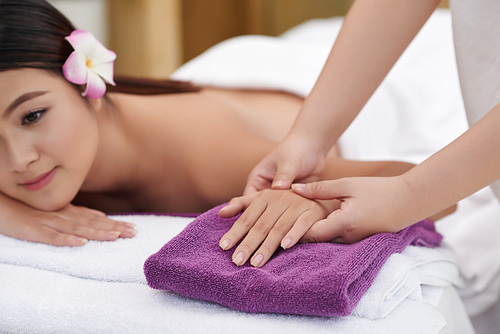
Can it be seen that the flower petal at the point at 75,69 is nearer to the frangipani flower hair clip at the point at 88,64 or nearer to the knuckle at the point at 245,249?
the frangipani flower hair clip at the point at 88,64

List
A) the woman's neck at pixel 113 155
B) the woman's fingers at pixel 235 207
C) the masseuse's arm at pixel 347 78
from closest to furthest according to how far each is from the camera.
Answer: the woman's fingers at pixel 235 207 → the masseuse's arm at pixel 347 78 → the woman's neck at pixel 113 155

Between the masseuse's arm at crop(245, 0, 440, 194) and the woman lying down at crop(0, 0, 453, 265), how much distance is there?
10 cm

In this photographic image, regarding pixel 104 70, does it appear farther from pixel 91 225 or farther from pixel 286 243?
pixel 286 243

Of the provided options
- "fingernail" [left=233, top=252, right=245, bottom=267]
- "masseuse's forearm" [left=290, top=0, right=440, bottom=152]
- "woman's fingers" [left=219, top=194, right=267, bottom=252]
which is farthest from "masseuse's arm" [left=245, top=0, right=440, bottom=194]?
"fingernail" [left=233, top=252, right=245, bottom=267]

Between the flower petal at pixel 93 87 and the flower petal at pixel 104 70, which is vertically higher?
the flower petal at pixel 104 70

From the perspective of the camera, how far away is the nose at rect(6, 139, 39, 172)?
29.7 inches

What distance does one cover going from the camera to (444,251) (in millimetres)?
759

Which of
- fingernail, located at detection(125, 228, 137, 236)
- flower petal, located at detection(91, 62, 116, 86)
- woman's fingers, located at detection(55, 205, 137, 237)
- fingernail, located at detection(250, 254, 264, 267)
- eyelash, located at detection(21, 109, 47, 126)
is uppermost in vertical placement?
flower petal, located at detection(91, 62, 116, 86)

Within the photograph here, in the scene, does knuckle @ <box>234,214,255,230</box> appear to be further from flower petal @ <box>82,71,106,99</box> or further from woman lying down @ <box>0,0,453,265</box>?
flower petal @ <box>82,71,106,99</box>

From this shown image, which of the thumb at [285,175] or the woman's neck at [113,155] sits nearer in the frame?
the thumb at [285,175]

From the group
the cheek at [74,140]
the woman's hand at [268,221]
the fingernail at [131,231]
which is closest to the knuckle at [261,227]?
the woman's hand at [268,221]

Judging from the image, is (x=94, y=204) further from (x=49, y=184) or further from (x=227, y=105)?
(x=227, y=105)

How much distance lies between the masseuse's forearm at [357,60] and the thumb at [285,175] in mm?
81

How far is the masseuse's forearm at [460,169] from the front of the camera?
1.82ft
